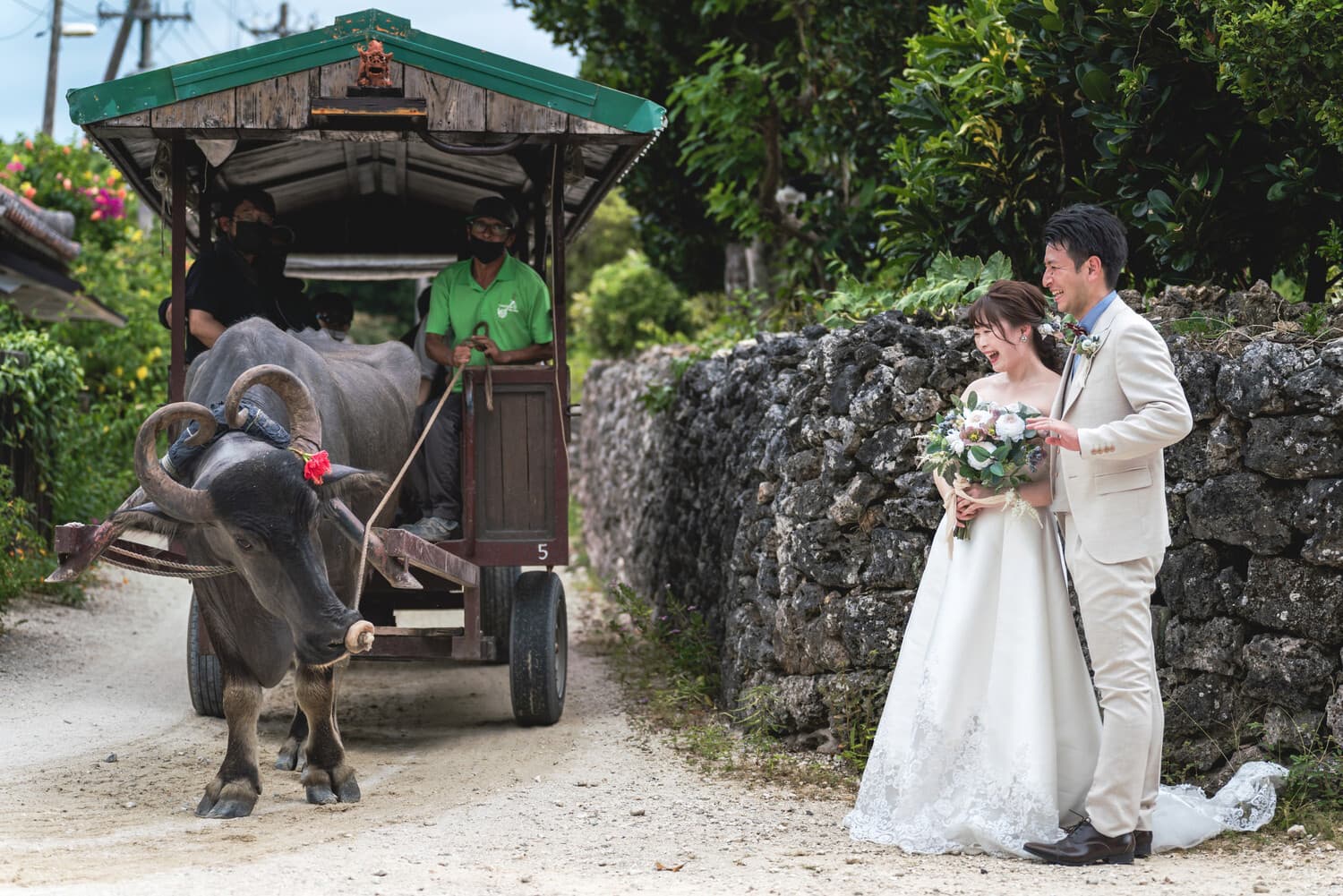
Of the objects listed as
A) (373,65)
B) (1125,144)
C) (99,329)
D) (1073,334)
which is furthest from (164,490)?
(99,329)

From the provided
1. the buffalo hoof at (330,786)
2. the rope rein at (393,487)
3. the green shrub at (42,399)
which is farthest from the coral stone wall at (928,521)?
the green shrub at (42,399)

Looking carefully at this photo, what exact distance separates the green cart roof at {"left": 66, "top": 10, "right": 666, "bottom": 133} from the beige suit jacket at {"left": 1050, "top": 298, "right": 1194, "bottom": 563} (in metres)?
2.58

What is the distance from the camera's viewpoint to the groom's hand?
159 inches

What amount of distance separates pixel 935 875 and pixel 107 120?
14.4ft

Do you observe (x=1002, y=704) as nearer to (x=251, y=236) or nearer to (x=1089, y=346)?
(x=1089, y=346)

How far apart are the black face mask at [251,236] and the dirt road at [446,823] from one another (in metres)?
2.32

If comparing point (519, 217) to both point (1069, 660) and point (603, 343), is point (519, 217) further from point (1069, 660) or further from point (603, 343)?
point (603, 343)

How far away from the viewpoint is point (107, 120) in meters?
5.67

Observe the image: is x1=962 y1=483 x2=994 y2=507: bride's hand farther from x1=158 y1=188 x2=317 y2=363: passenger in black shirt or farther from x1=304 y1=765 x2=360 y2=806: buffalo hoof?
x1=158 y1=188 x2=317 y2=363: passenger in black shirt

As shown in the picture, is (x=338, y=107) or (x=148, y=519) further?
(x=338, y=107)

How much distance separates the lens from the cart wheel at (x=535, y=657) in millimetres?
6570

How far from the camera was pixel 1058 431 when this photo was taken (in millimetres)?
4047

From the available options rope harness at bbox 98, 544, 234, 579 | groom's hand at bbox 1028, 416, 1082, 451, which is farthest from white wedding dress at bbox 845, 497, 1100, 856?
rope harness at bbox 98, 544, 234, 579

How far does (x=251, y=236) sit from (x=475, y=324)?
1129 millimetres
